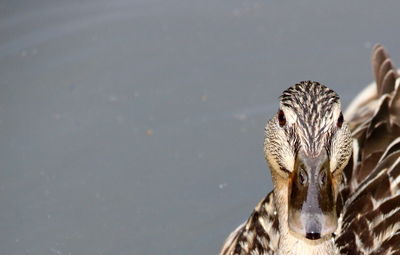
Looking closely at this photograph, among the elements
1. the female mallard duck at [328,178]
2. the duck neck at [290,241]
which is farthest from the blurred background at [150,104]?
the duck neck at [290,241]

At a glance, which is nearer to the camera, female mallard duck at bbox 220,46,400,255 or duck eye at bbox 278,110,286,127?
female mallard duck at bbox 220,46,400,255

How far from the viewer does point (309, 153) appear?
333 cm

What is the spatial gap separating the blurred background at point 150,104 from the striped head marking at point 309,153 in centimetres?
148

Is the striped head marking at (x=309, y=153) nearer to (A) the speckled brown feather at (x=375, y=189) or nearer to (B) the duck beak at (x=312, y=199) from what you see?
(B) the duck beak at (x=312, y=199)

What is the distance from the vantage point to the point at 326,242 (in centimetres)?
366

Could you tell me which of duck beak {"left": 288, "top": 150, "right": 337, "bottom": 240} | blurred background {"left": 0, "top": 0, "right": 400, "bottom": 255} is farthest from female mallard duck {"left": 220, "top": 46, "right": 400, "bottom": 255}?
blurred background {"left": 0, "top": 0, "right": 400, "bottom": 255}

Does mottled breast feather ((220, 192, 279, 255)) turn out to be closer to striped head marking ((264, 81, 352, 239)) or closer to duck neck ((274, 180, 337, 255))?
duck neck ((274, 180, 337, 255))

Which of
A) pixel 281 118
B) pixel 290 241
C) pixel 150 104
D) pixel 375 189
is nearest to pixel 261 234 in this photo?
pixel 290 241

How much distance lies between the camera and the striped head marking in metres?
3.24

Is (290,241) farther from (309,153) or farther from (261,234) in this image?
(309,153)

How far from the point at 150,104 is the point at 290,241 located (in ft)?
7.21

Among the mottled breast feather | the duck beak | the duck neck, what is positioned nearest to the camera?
the duck beak

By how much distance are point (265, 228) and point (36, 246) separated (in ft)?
4.56

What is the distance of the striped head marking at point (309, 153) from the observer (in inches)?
128
